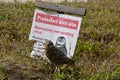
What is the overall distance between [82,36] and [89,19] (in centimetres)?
135

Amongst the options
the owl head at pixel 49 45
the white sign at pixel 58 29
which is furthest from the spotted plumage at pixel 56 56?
the white sign at pixel 58 29

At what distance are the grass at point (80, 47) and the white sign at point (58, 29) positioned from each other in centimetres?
31

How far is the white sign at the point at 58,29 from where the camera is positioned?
529 cm

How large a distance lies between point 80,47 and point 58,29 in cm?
81

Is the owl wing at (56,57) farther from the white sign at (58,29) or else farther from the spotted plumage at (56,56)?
the white sign at (58,29)

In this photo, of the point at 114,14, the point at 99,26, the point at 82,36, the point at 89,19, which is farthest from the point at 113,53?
the point at 114,14

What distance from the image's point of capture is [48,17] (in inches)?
217

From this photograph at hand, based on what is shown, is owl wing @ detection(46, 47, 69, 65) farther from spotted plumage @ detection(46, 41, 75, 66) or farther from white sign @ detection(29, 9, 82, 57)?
white sign @ detection(29, 9, 82, 57)

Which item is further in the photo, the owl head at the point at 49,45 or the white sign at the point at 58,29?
the white sign at the point at 58,29

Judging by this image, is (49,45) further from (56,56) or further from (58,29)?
(58,29)

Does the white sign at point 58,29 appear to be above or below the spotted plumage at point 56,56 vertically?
above

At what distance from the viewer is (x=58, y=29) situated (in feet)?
17.7

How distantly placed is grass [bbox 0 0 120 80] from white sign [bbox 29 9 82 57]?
1.03ft

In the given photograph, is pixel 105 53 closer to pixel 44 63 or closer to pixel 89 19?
pixel 44 63
